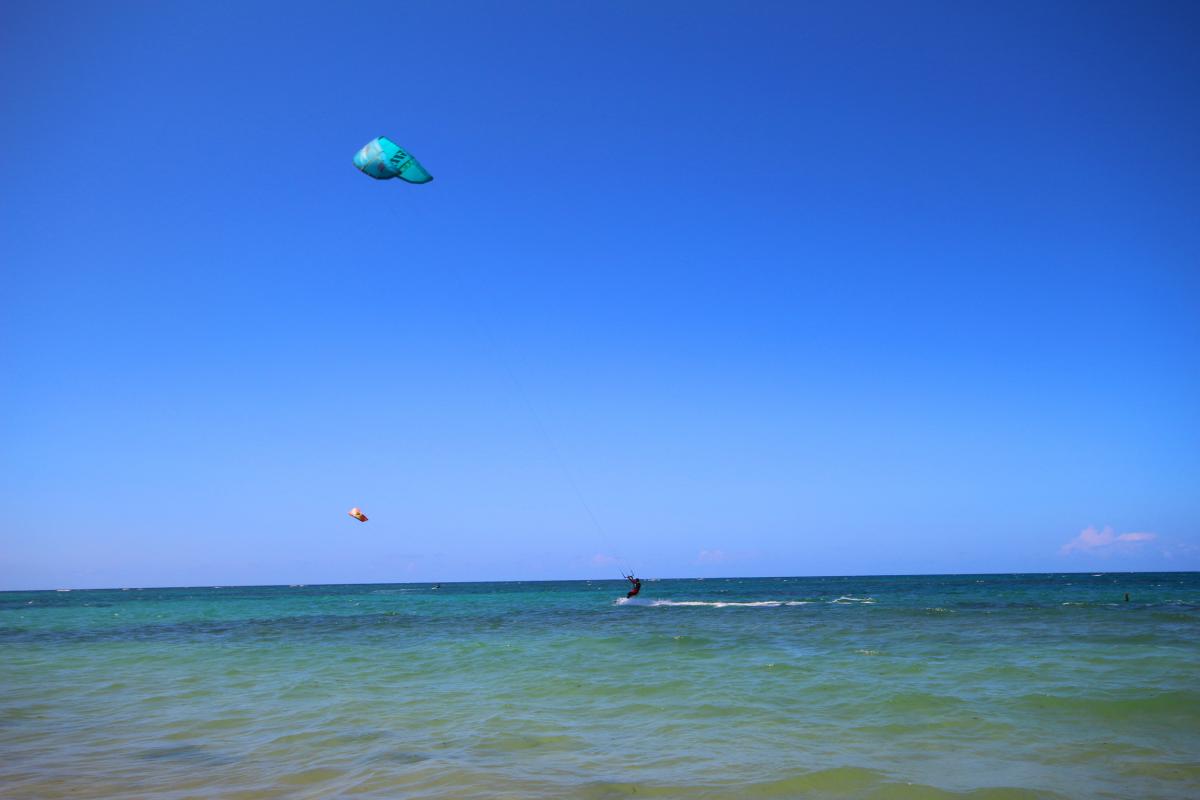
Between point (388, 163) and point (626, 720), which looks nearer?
point (626, 720)

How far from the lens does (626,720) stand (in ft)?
32.4

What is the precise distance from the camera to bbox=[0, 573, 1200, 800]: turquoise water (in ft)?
23.6

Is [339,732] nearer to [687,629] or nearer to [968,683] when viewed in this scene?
[968,683]

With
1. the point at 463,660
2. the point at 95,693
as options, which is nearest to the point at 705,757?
the point at 463,660

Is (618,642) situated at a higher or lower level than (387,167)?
lower

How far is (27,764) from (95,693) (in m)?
5.60

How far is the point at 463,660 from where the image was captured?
1648 centimetres

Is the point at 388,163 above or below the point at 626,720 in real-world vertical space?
above

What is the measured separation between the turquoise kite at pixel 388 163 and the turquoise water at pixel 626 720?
954 cm

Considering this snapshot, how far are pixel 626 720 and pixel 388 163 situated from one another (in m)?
10.9

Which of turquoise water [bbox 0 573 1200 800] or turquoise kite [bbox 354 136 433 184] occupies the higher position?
turquoise kite [bbox 354 136 433 184]

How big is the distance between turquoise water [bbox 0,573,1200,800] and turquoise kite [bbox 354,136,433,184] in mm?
9543

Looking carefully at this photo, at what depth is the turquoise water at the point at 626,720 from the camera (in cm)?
719

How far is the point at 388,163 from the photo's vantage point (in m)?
14.6
